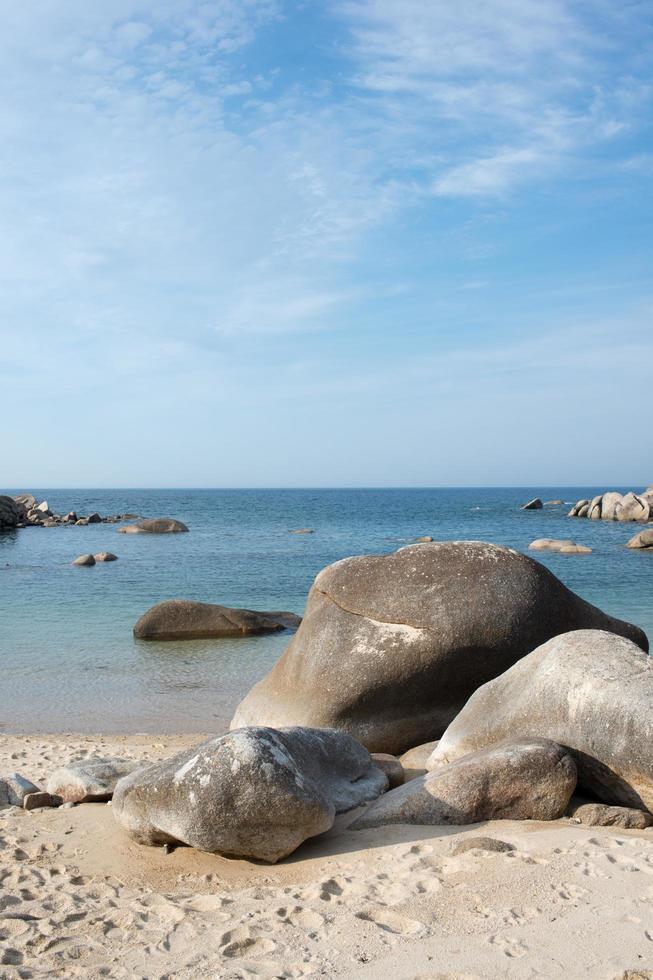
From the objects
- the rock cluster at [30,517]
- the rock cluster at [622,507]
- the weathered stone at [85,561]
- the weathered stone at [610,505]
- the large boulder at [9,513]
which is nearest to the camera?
the weathered stone at [85,561]

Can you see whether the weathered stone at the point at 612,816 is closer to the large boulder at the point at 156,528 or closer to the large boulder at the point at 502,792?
the large boulder at the point at 502,792

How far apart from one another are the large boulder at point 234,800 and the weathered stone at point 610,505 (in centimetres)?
5856

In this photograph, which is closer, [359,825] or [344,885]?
[344,885]

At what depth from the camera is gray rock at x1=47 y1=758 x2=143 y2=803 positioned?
23.1 feet

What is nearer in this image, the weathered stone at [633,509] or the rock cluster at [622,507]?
the weathered stone at [633,509]

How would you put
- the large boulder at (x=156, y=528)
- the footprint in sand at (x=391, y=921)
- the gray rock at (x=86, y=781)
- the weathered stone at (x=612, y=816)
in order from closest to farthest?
the footprint in sand at (x=391, y=921) < the weathered stone at (x=612, y=816) < the gray rock at (x=86, y=781) < the large boulder at (x=156, y=528)

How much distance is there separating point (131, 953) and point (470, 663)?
16.2 ft

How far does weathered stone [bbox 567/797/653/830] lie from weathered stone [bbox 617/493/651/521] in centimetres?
5502

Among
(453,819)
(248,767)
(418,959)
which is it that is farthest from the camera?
(453,819)

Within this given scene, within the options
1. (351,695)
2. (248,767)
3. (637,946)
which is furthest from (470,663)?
(637,946)

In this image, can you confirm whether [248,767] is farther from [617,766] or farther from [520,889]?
[617,766]

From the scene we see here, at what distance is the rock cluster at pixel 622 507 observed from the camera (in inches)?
2274

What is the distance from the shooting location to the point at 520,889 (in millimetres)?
4754

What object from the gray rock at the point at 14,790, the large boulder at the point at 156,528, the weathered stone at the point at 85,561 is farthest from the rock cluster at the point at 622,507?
the gray rock at the point at 14,790
